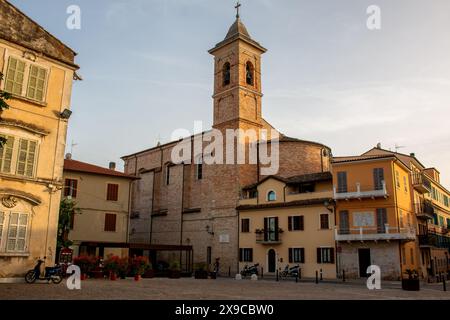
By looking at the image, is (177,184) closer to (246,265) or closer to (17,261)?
(246,265)

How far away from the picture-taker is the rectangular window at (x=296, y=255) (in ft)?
103

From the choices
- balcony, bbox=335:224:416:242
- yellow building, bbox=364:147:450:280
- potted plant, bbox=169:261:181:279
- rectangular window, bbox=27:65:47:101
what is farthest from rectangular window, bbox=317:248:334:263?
rectangular window, bbox=27:65:47:101

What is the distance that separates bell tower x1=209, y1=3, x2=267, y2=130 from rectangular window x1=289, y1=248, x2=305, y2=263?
13044 mm

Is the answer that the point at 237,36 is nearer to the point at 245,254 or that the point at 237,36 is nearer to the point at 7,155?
the point at 245,254

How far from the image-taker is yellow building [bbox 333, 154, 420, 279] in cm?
2788

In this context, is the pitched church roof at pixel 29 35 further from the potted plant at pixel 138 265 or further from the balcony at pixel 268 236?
the balcony at pixel 268 236

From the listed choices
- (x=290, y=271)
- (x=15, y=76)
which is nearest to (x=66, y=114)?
(x=15, y=76)

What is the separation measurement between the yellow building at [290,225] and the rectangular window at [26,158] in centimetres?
2040

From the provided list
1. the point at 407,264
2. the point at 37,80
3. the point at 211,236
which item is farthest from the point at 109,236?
the point at 407,264

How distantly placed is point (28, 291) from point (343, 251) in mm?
21987

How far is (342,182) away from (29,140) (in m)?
A: 21.6

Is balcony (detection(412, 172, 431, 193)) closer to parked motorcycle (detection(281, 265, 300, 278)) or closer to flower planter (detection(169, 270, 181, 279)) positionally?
parked motorcycle (detection(281, 265, 300, 278))

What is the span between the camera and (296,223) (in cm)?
3234

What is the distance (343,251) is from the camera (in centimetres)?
2967
